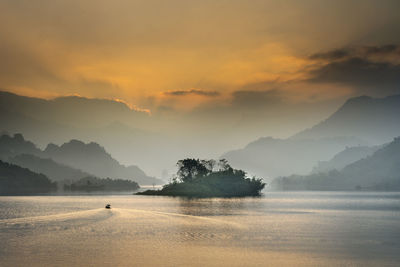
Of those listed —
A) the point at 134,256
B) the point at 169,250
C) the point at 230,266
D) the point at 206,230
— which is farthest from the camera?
the point at 206,230

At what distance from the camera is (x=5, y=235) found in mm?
63875

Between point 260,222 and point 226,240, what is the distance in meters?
27.6

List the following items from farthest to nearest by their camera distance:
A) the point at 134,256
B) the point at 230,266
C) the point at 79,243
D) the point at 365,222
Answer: the point at 365,222 < the point at 79,243 < the point at 134,256 < the point at 230,266

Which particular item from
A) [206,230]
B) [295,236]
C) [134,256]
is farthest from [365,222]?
[134,256]

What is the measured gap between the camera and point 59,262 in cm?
4384

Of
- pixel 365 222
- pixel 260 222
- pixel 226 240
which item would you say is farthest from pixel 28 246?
pixel 365 222

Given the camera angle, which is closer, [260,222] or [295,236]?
[295,236]

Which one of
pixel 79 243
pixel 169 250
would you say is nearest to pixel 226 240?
pixel 169 250

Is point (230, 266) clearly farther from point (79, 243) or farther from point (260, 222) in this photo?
point (260, 222)

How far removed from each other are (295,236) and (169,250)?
21.9m

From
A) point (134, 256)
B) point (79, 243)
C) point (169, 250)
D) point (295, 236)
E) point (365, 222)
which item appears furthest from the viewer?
point (365, 222)

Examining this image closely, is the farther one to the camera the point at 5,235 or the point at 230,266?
the point at 5,235

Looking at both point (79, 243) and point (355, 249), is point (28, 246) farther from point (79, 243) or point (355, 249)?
point (355, 249)

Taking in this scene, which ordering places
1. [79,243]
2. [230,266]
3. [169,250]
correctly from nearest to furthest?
[230,266] < [169,250] < [79,243]
